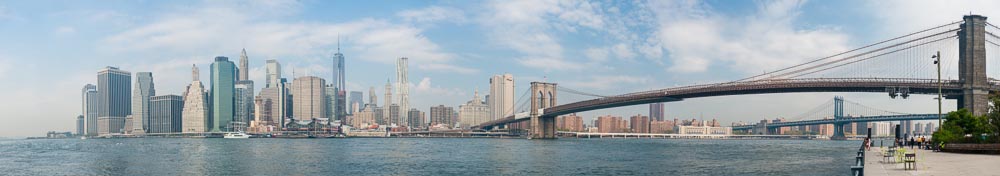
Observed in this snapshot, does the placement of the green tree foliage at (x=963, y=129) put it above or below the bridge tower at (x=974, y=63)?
below

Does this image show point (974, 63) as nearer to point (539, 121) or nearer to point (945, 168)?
point (945, 168)

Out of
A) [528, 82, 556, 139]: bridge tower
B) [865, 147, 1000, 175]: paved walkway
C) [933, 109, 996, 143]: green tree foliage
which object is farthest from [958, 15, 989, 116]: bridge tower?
[528, 82, 556, 139]: bridge tower

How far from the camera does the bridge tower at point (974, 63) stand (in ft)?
191

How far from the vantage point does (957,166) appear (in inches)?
804

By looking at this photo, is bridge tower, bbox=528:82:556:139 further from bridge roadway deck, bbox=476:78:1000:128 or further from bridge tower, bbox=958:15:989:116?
bridge tower, bbox=958:15:989:116

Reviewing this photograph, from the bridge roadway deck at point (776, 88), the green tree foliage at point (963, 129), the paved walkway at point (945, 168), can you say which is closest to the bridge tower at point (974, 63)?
the bridge roadway deck at point (776, 88)

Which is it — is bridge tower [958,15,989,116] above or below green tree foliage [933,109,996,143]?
above

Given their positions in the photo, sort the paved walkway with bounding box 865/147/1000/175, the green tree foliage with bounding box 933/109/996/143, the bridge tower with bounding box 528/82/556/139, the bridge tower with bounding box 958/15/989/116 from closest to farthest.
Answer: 1. the paved walkway with bounding box 865/147/1000/175
2. the green tree foliage with bounding box 933/109/996/143
3. the bridge tower with bounding box 958/15/989/116
4. the bridge tower with bounding box 528/82/556/139

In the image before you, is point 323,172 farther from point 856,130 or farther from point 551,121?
point 856,130

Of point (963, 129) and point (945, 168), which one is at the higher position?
point (963, 129)

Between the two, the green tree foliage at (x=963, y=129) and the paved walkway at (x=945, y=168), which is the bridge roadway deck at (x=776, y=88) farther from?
the paved walkway at (x=945, y=168)

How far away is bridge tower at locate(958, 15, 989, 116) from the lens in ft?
191

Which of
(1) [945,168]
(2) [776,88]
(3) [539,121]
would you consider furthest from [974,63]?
(3) [539,121]

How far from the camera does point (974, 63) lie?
58.9 metres
